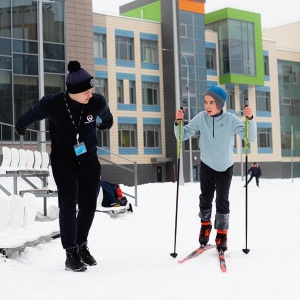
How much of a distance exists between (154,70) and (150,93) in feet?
6.23

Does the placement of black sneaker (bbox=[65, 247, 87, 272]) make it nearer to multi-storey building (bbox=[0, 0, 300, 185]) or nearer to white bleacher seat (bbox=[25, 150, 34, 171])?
white bleacher seat (bbox=[25, 150, 34, 171])

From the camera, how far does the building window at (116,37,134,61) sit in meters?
45.5

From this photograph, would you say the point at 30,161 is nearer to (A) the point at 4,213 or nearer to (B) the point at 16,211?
(B) the point at 16,211

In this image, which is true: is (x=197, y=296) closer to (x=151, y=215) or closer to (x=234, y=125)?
(x=234, y=125)

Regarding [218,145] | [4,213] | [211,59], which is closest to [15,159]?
[4,213]

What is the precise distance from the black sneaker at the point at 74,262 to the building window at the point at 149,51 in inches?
1671

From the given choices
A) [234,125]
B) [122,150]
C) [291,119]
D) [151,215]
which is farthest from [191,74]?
[234,125]

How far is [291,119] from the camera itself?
191 feet

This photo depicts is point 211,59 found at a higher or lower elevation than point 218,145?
higher

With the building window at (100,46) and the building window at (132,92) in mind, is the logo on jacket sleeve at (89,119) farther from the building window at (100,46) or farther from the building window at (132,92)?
the building window at (132,92)

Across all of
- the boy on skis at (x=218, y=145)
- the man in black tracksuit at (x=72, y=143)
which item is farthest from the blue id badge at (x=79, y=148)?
the boy on skis at (x=218, y=145)

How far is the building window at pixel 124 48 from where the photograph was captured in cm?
4550

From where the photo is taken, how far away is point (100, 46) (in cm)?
4469

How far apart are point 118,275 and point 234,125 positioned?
2.21 meters
